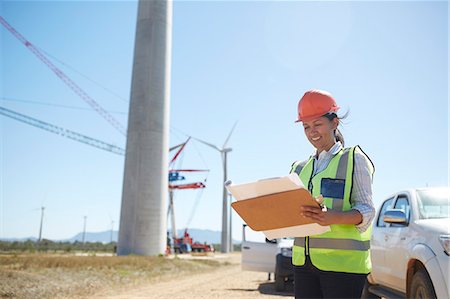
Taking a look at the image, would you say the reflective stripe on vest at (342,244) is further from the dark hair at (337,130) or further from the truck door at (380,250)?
the truck door at (380,250)

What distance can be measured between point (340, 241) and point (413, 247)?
290 cm

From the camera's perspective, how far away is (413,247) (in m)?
4.68

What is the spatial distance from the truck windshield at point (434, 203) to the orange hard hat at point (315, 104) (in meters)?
3.26

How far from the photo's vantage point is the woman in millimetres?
2176

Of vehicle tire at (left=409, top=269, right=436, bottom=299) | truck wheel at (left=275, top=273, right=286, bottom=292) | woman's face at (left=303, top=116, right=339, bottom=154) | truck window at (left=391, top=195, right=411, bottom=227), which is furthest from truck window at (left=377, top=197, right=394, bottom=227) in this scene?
woman's face at (left=303, top=116, right=339, bottom=154)

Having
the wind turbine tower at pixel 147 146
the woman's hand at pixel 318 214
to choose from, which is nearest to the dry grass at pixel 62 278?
the woman's hand at pixel 318 214

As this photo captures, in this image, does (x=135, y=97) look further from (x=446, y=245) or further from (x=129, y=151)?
(x=446, y=245)

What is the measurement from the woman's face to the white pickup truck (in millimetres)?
2235

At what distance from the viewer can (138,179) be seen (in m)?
28.2

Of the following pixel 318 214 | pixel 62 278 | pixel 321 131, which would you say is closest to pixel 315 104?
pixel 321 131

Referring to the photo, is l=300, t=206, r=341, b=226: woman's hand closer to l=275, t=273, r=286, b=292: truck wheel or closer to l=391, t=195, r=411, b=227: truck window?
l=391, t=195, r=411, b=227: truck window

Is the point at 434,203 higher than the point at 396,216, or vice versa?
the point at 434,203

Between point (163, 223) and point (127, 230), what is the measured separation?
2498mm

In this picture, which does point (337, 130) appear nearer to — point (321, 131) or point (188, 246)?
point (321, 131)
